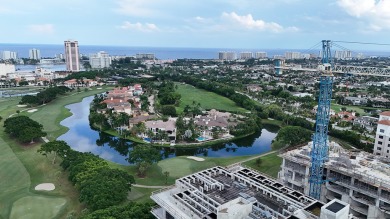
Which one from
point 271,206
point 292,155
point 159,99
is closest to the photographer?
point 271,206

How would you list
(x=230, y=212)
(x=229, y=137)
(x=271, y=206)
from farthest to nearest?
(x=229, y=137)
(x=271, y=206)
(x=230, y=212)

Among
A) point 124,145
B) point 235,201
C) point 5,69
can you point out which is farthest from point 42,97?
point 5,69

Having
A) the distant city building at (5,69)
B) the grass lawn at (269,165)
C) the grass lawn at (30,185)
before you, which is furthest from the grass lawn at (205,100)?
the distant city building at (5,69)

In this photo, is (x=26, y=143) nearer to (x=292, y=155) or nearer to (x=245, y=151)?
(x=245, y=151)

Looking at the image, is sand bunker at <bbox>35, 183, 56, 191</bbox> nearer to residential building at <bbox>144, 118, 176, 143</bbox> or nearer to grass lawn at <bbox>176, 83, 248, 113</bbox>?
residential building at <bbox>144, 118, 176, 143</bbox>

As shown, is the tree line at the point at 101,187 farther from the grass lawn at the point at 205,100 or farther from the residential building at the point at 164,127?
the grass lawn at the point at 205,100

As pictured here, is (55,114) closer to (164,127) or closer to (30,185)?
(164,127)

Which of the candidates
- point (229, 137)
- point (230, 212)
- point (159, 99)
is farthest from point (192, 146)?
point (159, 99)
